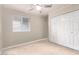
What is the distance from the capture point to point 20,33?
1969 millimetres

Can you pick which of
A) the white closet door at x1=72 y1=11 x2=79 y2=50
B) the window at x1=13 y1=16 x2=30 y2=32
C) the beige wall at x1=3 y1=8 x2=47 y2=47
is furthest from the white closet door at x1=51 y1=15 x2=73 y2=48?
the window at x1=13 y1=16 x2=30 y2=32

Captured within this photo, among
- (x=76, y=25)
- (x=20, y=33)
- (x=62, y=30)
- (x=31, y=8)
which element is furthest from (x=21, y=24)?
(x=76, y=25)

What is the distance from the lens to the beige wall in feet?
6.24

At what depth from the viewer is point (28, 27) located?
79.1 inches

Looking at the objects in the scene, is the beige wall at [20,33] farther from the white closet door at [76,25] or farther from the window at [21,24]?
the white closet door at [76,25]

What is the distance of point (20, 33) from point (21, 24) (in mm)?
176

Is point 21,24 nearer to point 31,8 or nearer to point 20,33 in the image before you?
point 20,33

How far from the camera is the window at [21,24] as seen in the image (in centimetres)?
195

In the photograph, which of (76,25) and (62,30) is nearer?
(76,25)

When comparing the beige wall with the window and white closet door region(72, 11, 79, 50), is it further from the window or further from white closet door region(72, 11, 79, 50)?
white closet door region(72, 11, 79, 50)

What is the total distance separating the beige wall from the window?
7 centimetres

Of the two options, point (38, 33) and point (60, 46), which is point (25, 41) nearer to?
point (38, 33)

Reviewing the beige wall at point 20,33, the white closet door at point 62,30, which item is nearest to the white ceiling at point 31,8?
the beige wall at point 20,33
